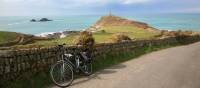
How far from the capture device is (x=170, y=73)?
12.9 m

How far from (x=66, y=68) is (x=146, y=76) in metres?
2.94

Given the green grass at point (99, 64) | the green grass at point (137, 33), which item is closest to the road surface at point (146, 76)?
the green grass at point (99, 64)

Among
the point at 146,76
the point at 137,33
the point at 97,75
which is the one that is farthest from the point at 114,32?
the point at 146,76

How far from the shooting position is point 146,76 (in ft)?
39.6

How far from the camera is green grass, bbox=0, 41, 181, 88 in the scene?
1004cm

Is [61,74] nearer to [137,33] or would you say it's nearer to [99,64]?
[99,64]

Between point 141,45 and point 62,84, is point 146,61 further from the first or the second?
point 62,84

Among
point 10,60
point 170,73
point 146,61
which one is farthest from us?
point 146,61

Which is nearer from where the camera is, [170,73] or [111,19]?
[170,73]

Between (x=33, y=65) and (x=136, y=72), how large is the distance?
3.94 m

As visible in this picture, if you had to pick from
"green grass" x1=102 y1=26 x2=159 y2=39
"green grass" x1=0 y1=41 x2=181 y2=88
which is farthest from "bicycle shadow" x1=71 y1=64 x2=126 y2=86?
"green grass" x1=102 y1=26 x2=159 y2=39

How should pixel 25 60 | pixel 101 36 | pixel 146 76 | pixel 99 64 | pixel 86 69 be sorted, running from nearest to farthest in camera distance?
pixel 25 60
pixel 146 76
pixel 86 69
pixel 99 64
pixel 101 36

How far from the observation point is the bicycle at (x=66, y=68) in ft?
33.9

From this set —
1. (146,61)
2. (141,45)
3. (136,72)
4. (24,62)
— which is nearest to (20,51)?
(24,62)
